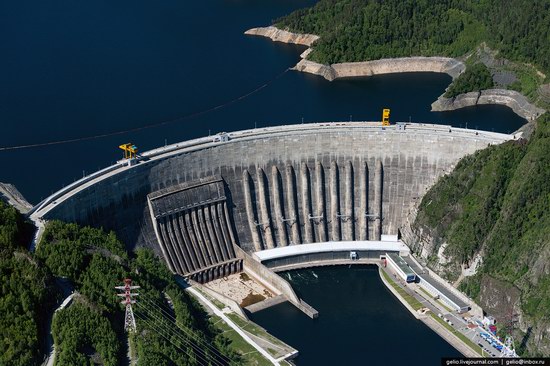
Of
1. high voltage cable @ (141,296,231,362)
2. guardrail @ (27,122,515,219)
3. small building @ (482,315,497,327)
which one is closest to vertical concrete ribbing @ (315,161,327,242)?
guardrail @ (27,122,515,219)

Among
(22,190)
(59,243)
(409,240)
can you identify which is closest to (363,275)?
(409,240)

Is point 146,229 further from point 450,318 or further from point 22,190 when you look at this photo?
point 450,318

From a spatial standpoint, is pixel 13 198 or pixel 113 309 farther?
pixel 13 198

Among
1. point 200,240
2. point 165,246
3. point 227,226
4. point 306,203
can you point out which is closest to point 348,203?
point 306,203

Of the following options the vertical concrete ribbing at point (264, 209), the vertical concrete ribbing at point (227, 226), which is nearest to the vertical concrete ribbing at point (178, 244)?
the vertical concrete ribbing at point (227, 226)

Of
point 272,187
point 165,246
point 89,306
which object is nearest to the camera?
point 89,306

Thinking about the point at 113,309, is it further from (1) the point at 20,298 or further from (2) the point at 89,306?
(1) the point at 20,298

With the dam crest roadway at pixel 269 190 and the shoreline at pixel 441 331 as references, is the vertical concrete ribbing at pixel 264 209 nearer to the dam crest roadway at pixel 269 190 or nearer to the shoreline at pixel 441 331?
the dam crest roadway at pixel 269 190
